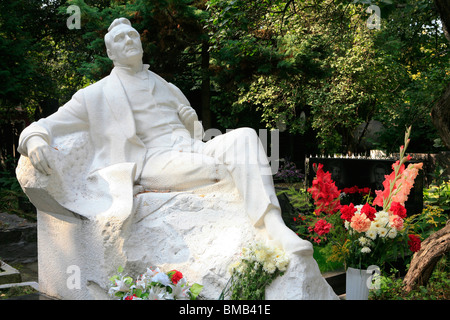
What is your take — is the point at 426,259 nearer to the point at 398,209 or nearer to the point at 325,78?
the point at 398,209

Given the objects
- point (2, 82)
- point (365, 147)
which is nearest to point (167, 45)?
point (2, 82)

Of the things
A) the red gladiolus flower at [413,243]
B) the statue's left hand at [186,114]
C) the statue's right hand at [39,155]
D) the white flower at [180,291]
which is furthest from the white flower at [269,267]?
the statue's left hand at [186,114]

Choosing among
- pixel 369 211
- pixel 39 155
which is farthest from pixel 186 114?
pixel 369 211

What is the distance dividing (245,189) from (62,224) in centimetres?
141

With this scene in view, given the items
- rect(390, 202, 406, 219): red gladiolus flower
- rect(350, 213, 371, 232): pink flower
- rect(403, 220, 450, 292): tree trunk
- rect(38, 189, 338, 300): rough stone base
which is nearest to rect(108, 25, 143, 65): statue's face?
rect(38, 189, 338, 300): rough stone base

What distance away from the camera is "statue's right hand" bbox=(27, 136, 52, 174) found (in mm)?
3248

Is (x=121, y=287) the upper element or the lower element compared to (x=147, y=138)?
lower

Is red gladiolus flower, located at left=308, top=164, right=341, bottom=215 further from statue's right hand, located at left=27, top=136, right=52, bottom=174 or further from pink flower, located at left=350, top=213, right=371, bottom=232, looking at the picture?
statue's right hand, located at left=27, top=136, right=52, bottom=174

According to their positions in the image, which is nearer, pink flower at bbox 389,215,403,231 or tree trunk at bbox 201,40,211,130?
pink flower at bbox 389,215,403,231

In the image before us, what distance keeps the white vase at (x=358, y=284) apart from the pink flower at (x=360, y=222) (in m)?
→ 0.28

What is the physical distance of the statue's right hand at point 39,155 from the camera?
3.25m

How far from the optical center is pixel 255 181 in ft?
10.4

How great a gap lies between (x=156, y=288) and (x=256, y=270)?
0.59m

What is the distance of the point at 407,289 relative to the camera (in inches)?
139
